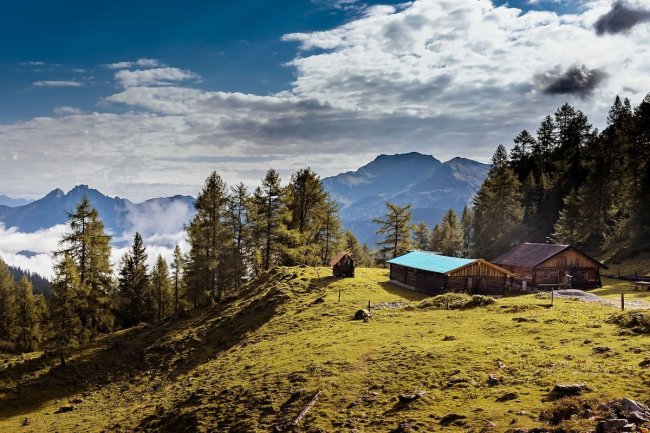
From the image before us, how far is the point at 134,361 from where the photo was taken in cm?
4538

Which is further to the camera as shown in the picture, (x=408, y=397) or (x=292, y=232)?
(x=292, y=232)

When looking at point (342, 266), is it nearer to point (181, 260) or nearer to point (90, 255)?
point (90, 255)

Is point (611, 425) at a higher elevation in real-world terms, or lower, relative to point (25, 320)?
higher

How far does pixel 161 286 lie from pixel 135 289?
7413 millimetres

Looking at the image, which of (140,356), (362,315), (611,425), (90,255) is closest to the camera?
(611,425)

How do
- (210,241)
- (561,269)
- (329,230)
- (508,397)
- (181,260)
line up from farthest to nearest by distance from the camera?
(329,230), (181,260), (210,241), (561,269), (508,397)

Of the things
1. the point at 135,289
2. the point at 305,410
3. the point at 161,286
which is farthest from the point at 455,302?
the point at 161,286

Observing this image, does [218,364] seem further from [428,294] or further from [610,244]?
[610,244]

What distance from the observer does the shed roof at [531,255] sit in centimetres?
5888

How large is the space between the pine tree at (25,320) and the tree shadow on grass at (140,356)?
43.2 m

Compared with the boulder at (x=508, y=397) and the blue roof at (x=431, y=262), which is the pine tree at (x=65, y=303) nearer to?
the blue roof at (x=431, y=262)

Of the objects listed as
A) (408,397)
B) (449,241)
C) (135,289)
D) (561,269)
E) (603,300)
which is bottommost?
(135,289)

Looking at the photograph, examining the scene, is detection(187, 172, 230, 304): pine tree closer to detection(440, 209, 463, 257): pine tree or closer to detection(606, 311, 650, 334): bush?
detection(606, 311, 650, 334): bush

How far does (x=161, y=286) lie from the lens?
8994 centimetres
